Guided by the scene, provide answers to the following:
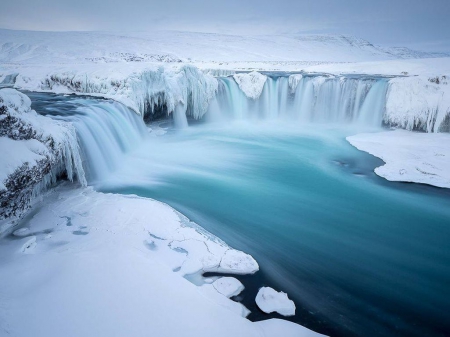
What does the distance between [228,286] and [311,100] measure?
11669 millimetres

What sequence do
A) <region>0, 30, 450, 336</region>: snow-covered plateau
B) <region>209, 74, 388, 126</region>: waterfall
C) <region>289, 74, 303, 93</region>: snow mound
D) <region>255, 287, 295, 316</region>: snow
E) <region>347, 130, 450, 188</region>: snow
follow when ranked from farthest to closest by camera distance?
1. <region>289, 74, 303, 93</region>: snow mound
2. <region>209, 74, 388, 126</region>: waterfall
3. <region>347, 130, 450, 188</region>: snow
4. <region>255, 287, 295, 316</region>: snow
5. <region>0, 30, 450, 336</region>: snow-covered plateau

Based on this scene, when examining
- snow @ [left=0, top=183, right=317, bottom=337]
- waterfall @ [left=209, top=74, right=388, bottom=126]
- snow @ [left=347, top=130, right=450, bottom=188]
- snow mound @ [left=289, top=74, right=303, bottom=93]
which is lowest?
snow @ [left=0, top=183, right=317, bottom=337]

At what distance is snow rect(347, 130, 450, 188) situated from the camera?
636 centimetres

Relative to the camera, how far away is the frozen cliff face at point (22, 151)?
129 inches

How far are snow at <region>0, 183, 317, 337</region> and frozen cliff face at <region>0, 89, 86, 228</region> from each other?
1.55ft

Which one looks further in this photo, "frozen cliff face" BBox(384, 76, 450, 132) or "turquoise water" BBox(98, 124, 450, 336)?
"frozen cliff face" BBox(384, 76, 450, 132)

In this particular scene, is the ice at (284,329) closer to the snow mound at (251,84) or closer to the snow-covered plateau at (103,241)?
the snow-covered plateau at (103,241)

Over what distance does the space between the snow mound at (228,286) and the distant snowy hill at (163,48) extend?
2340 centimetres

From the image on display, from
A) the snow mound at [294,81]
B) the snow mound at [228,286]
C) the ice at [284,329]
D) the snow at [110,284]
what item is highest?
the snow mound at [294,81]

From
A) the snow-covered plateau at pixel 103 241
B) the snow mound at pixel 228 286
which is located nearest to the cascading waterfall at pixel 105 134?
the snow-covered plateau at pixel 103 241

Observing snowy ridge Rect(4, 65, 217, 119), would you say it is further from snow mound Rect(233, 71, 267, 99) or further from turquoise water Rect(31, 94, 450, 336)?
snow mound Rect(233, 71, 267, 99)

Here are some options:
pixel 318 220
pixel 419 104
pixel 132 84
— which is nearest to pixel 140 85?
pixel 132 84

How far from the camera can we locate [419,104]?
10062 mm

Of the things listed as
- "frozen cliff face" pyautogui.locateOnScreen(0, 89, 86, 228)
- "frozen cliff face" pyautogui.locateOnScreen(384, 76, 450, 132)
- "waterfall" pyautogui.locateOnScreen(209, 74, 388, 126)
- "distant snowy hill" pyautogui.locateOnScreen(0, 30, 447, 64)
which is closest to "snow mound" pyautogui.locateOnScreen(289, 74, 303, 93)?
"waterfall" pyautogui.locateOnScreen(209, 74, 388, 126)
